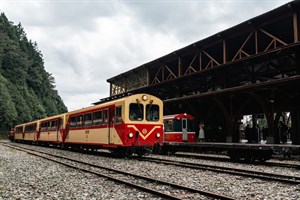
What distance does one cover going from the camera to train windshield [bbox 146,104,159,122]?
610 inches

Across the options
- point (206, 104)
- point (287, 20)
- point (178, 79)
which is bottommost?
point (206, 104)

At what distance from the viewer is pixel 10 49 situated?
7900cm

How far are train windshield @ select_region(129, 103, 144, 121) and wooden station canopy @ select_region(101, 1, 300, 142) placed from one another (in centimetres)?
609

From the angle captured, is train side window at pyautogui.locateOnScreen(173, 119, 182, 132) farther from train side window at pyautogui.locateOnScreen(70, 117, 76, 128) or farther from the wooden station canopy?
train side window at pyautogui.locateOnScreen(70, 117, 76, 128)

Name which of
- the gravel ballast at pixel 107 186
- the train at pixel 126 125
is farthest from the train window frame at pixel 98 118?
the gravel ballast at pixel 107 186

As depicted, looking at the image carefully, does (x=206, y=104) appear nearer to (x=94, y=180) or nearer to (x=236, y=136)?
(x=236, y=136)

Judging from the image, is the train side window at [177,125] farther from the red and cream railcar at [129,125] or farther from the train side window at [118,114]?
the train side window at [118,114]

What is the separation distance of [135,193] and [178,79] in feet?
62.9

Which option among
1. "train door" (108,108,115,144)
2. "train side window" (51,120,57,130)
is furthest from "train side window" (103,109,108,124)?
"train side window" (51,120,57,130)

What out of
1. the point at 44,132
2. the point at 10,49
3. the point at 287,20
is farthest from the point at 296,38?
the point at 10,49

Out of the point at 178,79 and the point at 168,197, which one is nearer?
the point at 168,197

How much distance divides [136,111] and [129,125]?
0.89 metres

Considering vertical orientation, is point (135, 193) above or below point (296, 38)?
below

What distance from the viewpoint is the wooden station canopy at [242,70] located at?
18.0m
